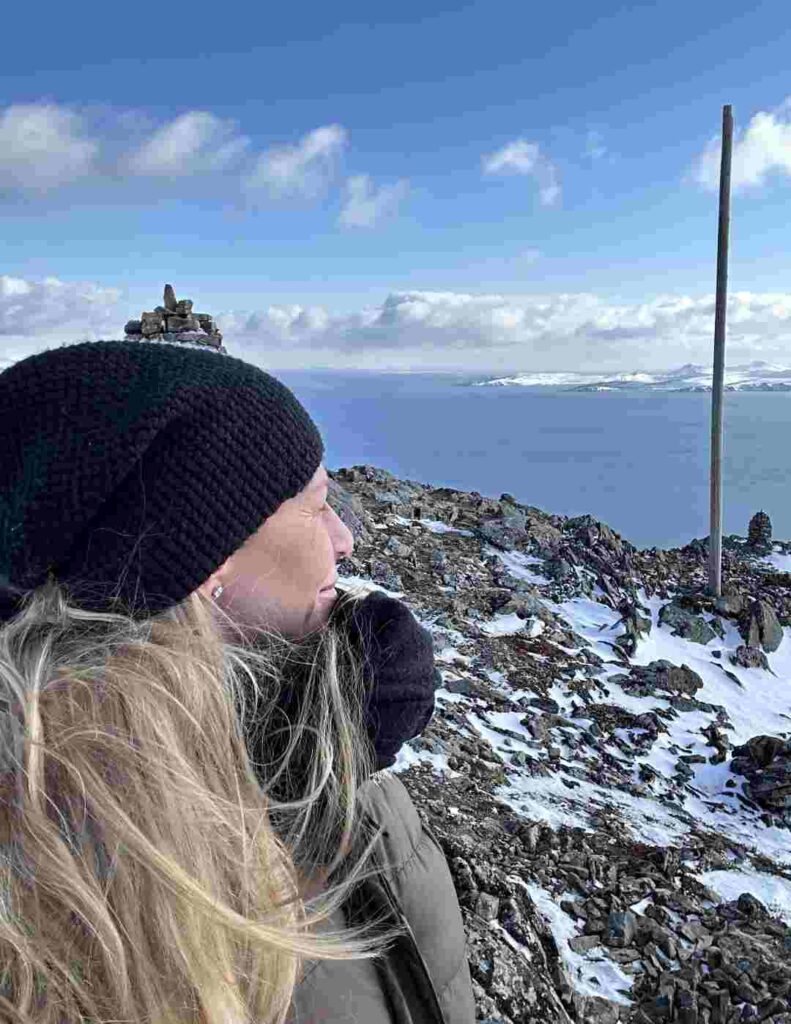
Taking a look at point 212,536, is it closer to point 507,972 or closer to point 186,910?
point 186,910

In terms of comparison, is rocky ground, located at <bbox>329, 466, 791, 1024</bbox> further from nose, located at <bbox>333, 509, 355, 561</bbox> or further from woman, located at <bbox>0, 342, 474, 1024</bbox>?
nose, located at <bbox>333, 509, 355, 561</bbox>

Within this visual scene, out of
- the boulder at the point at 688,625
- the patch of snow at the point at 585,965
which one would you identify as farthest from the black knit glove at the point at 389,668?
the boulder at the point at 688,625

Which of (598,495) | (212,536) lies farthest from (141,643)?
(598,495)

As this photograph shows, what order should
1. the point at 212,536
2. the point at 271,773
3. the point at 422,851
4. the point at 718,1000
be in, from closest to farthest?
the point at 212,536, the point at 271,773, the point at 422,851, the point at 718,1000

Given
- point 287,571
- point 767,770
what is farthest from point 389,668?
point 767,770

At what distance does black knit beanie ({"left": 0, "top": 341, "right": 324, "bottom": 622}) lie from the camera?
112cm

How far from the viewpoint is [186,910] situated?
39.2 inches

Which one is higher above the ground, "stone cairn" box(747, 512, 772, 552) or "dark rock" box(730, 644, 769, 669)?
"stone cairn" box(747, 512, 772, 552)

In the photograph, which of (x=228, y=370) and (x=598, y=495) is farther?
(x=598, y=495)

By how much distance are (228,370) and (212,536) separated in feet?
1.03

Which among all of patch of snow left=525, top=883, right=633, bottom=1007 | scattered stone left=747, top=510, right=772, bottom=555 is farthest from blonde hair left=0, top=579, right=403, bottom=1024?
scattered stone left=747, top=510, right=772, bottom=555

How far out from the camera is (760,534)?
57.9ft

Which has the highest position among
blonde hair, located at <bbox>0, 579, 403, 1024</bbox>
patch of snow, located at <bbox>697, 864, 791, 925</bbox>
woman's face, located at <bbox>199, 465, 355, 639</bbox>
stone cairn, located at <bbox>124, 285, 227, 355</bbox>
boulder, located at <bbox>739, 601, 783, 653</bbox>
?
stone cairn, located at <bbox>124, 285, 227, 355</bbox>

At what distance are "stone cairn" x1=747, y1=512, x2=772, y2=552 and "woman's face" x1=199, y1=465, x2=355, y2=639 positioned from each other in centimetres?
1828
